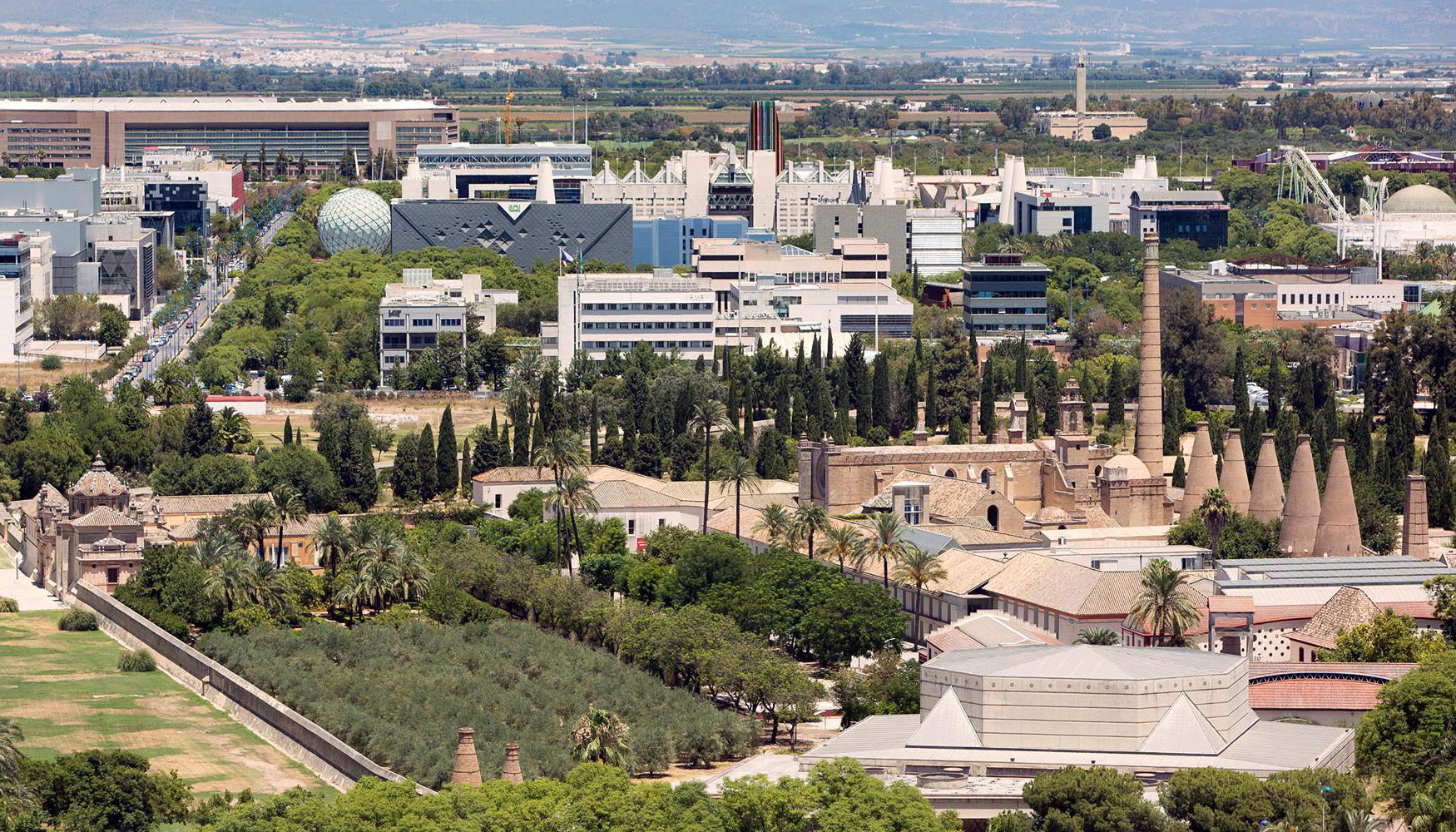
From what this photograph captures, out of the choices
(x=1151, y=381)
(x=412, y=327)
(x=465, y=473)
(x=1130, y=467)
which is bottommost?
(x=465, y=473)

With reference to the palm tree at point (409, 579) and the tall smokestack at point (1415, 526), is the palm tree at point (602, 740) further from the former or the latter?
the tall smokestack at point (1415, 526)

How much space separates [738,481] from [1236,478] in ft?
60.1

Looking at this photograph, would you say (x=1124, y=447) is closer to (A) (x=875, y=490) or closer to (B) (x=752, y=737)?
(A) (x=875, y=490)

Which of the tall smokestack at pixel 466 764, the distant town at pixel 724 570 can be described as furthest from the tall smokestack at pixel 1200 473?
the tall smokestack at pixel 466 764

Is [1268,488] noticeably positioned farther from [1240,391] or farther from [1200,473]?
[1240,391]

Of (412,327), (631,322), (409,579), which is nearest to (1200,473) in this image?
(409,579)

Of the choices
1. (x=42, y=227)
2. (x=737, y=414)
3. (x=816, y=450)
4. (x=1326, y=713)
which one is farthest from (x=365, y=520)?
(x=42, y=227)

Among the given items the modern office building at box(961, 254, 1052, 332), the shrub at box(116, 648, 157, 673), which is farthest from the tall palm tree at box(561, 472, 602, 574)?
the modern office building at box(961, 254, 1052, 332)

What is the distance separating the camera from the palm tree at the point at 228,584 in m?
98.9

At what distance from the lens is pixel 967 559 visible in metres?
101

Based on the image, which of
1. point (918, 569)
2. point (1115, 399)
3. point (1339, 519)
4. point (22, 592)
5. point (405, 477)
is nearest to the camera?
point (918, 569)

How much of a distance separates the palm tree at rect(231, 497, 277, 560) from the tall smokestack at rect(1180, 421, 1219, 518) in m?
33.2

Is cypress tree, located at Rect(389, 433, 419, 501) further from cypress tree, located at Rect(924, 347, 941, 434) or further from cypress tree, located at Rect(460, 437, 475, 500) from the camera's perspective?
cypress tree, located at Rect(924, 347, 941, 434)

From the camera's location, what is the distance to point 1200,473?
113 m
